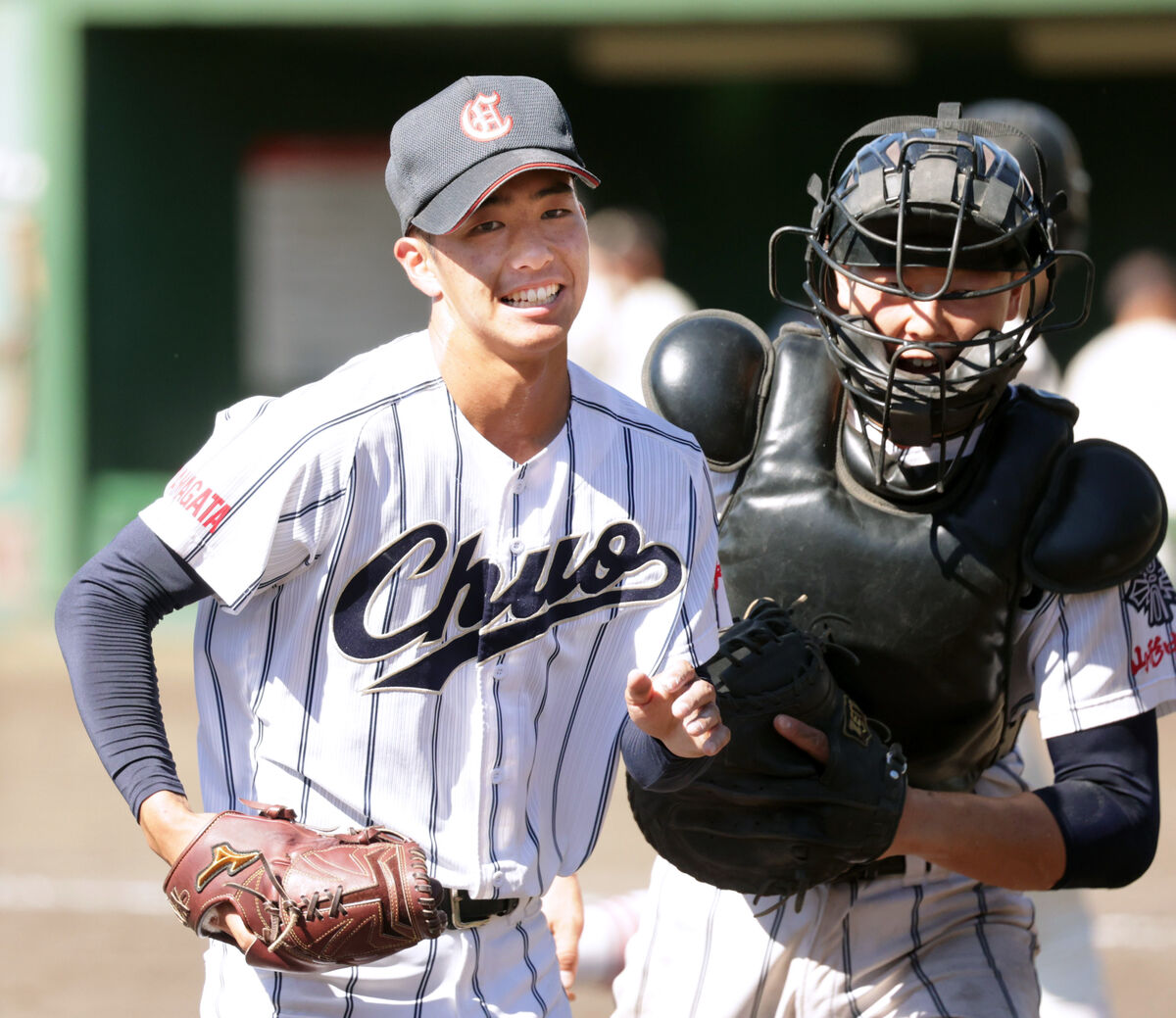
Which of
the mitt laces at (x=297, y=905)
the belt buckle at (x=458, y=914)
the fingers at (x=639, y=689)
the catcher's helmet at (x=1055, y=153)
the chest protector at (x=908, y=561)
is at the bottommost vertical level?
the belt buckle at (x=458, y=914)

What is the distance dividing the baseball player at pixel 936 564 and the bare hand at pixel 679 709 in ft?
1.05

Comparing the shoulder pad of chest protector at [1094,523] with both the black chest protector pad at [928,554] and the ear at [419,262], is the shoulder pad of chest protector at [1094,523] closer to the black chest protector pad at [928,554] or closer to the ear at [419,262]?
the black chest protector pad at [928,554]

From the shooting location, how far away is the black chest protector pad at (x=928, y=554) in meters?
2.78

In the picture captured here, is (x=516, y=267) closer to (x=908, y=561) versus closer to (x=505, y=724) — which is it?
(x=505, y=724)

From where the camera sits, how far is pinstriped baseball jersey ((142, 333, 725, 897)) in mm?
2424

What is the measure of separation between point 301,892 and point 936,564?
117 cm

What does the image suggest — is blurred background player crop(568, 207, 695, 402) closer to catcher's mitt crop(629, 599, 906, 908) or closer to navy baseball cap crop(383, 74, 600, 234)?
catcher's mitt crop(629, 599, 906, 908)

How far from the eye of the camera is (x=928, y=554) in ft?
9.23

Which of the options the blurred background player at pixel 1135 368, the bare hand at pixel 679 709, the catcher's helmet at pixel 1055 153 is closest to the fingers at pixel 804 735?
the bare hand at pixel 679 709

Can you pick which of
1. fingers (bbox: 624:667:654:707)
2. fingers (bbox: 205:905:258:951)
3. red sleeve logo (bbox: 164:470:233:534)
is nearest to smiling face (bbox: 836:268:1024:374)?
fingers (bbox: 624:667:654:707)

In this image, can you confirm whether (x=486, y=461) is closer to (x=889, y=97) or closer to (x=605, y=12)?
(x=605, y=12)

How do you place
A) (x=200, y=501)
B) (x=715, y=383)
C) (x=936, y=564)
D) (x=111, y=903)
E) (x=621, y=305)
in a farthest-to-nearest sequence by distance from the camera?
(x=621, y=305)
(x=111, y=903)
(x=715, y=383)
(x=936, y=564)
(x=200, y=501)

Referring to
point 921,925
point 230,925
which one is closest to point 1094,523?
point 921,925

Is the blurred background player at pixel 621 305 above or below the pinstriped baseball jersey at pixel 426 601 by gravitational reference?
above
